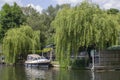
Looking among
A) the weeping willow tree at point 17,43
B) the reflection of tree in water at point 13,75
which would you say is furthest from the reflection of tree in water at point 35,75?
the weeping willow tree at point 17,43

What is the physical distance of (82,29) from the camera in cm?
4616

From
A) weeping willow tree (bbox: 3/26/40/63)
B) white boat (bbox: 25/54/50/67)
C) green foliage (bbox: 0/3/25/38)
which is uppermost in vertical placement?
green foliage (bbox: 0/3/25/38)

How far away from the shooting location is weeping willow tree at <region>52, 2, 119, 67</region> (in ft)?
149

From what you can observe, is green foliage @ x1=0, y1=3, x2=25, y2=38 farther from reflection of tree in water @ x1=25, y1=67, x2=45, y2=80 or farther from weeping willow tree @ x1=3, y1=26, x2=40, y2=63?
reflection of tree in water @ x1=25, y1=67, x2=45, y2=80

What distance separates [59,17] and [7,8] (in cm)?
3409

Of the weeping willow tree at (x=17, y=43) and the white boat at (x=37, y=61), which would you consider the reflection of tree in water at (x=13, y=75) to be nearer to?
the white boat at (x=37, y=61)

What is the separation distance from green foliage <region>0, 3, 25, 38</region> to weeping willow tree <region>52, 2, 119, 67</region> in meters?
31.7

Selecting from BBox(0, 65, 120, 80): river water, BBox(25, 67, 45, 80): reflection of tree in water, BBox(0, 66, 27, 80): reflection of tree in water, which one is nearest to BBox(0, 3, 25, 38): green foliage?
BBox(0, 66, 27, 80): reflection of tree in water

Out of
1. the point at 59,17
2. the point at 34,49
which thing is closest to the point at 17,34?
the point at 34,49

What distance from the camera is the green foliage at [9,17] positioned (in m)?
77.4

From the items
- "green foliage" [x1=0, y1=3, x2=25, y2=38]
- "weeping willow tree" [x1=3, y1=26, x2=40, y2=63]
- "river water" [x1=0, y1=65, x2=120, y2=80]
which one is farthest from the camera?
"green foliage" [x1=0, y1=3, x2=25, y2=38]

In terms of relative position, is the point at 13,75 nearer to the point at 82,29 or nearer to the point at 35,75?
the point at 35,75

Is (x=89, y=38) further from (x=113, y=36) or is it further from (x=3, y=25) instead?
(x=3, y=25)

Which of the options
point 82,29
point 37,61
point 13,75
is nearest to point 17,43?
point 37,61
